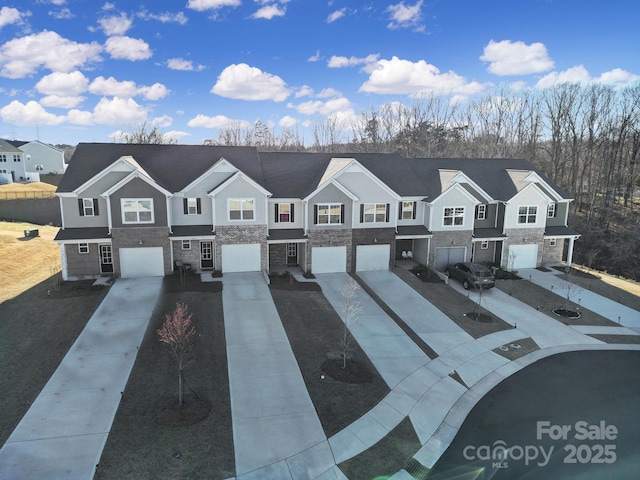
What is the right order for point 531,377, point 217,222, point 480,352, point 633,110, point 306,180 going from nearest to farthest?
1. point 531,377
2. point 480,352
3. point 217,222
4. point 306,180
5. point 633,110

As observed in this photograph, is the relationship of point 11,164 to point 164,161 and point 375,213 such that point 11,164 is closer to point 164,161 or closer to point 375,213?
point 164,161

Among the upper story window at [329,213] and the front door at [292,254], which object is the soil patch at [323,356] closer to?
the front door at [292,254]

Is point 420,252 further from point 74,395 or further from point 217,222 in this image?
point 74,395

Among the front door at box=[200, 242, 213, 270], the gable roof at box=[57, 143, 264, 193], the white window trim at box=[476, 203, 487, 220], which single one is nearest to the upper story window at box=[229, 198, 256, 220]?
the gable roof at box=[57, 143, 264, 193]

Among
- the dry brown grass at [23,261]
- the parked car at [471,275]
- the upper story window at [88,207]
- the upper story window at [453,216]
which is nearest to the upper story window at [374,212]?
the upper story window at [453,216]

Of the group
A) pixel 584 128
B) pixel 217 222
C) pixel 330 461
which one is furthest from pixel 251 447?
pixel 584 128

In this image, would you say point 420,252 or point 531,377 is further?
point 420,252

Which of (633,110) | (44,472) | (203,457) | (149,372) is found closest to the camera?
(44,472)
